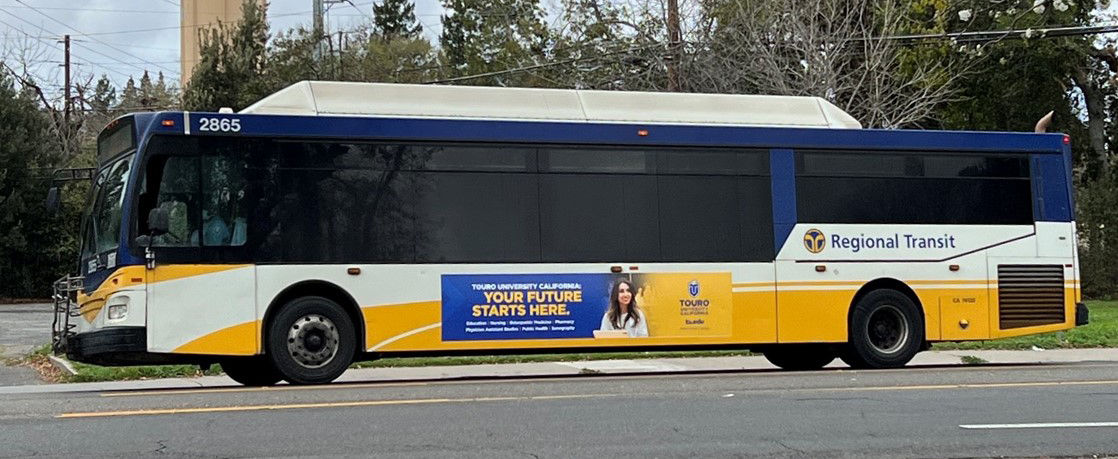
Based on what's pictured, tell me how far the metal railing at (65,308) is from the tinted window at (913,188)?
8027 millimetres

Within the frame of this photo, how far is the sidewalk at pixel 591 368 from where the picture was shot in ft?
49.3

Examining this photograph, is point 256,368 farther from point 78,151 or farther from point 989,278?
point 78,151

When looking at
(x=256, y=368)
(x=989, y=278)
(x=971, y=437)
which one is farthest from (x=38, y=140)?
(x=971, y=437)

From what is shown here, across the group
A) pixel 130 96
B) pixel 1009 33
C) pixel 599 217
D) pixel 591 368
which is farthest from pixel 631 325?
pixel 130 96

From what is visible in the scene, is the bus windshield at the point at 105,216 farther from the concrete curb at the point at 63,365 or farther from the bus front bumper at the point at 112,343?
the concrete curb at the point at 63,365

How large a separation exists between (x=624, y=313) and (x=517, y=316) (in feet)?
4.04

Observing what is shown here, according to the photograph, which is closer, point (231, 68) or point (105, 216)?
point (105, 216)

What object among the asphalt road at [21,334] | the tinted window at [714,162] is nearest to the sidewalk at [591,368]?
the asphalt road at [21,334]

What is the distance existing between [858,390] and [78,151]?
136 feet

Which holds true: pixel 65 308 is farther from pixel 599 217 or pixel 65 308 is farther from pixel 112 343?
pixel 599 217

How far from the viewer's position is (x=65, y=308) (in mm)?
13102

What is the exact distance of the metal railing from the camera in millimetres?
12898

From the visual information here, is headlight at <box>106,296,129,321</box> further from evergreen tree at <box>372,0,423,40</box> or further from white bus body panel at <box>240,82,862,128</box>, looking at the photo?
evergreen tree at <box>372,0,423,40</box>

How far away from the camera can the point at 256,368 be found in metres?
13.8
